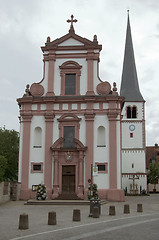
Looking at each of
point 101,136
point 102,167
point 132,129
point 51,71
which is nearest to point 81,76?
point 51,71

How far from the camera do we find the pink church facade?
32.0m

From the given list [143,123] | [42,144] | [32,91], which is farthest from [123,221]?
[143,123]

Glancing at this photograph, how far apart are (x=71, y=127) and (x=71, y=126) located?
0.10 meters

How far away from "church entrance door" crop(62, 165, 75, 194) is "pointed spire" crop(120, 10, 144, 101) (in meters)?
33.1

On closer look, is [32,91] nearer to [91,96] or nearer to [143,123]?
[91,96]

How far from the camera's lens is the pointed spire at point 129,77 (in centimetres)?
6425

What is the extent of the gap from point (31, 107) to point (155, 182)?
134ft

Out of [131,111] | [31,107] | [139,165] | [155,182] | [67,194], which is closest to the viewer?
[67,194]

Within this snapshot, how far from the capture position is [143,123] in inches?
2452

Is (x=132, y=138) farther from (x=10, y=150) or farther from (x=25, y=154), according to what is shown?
(x=25, y=154)

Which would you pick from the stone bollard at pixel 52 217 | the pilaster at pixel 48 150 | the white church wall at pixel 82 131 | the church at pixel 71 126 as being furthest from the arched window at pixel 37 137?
the stone bollard at pixel 52 217

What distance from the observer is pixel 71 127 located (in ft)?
109

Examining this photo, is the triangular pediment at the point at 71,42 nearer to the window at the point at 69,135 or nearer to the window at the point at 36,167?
the window at the point at 69,135

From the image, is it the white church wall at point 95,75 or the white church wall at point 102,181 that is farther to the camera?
the white church wall at point 95,75
